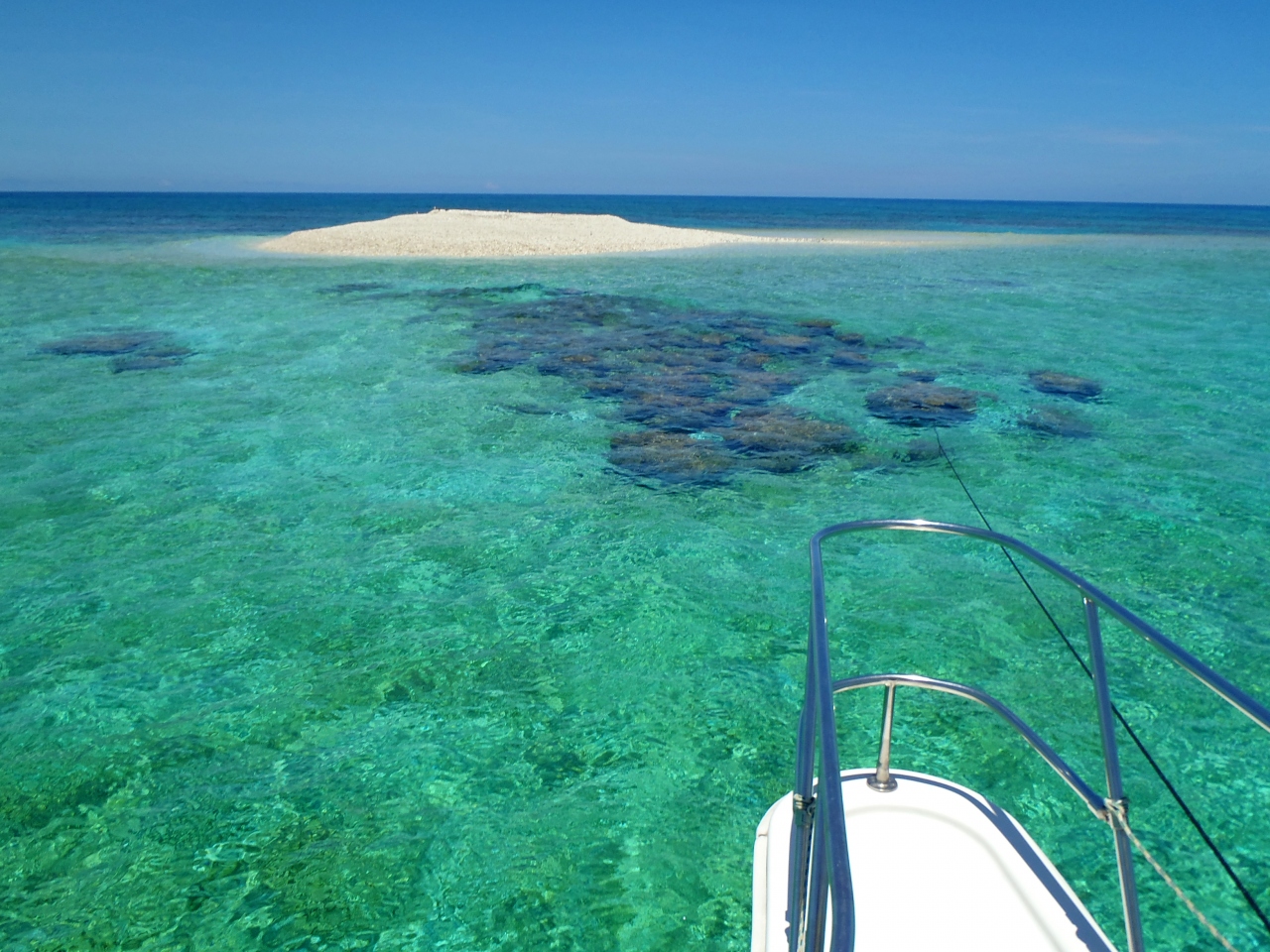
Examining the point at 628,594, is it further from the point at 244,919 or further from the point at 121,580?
the point at 121,580

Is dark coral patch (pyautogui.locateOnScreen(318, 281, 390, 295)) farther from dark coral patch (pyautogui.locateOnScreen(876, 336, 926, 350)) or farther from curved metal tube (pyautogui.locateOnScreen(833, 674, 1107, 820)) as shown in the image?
curved metal tube (pyautogui.locateOnScreen(833, 674, 1107, 820))

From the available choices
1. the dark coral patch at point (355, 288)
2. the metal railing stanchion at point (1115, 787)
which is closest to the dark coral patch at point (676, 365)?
the dark coral patch at point (355, 288)

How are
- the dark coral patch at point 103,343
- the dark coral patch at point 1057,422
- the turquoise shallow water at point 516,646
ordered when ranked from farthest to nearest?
the dark coral patch at point 103,343, the dark coral patch at point 1057,422, the turquoise shallow water at point 516,646

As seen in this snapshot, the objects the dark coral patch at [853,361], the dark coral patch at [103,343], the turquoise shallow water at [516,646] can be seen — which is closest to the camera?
the turquoise shallow water at [516,646]

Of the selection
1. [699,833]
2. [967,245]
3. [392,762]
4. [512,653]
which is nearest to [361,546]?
[512,653]

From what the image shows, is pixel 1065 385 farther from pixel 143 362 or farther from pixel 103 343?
pixel 103 343

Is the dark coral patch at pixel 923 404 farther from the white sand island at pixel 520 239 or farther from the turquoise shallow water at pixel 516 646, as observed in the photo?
the white sand island at pixel 520 239

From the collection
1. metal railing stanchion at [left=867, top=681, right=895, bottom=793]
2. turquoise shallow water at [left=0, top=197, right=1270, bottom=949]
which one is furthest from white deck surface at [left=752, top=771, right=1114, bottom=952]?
turquoise shallow water at [left=0, top=197, right=1270, bottom=949]
